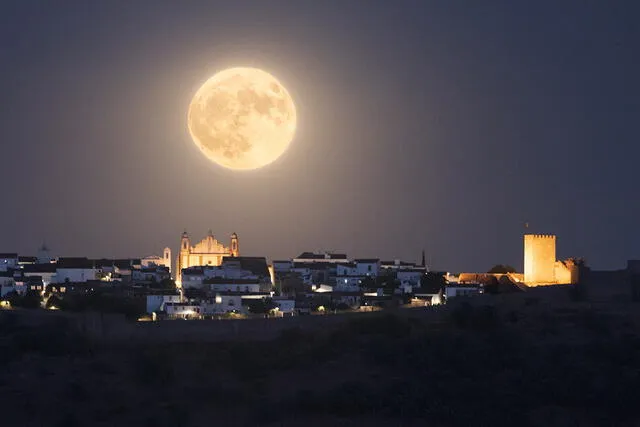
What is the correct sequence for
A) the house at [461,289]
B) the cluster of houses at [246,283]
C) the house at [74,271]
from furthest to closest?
1. the house at [74,271]
2. the house at [461,289]
3. the cluster of houses at [246,283]

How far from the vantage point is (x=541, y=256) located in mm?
52250

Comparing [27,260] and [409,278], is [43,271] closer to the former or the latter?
[27,260]

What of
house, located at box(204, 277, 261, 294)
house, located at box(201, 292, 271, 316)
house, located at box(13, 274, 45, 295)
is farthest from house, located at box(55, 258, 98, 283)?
house, located at box(201, 292, 271, 316)

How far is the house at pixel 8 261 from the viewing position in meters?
61.5

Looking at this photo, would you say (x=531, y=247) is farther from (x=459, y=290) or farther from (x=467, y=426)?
(x=467, y=426)

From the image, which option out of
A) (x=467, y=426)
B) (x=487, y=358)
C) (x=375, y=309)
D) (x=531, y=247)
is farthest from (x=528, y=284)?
(x=467, y=426)

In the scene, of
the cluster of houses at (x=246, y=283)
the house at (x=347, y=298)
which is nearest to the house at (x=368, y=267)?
the cluster of houses at (x=246, y=283)

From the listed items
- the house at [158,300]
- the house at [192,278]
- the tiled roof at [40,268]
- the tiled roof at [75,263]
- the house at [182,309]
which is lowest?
the house at [182,309]

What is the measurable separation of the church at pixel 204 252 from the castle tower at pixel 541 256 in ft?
75.1

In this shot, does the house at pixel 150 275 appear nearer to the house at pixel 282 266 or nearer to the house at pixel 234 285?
the house at pixel 234 285

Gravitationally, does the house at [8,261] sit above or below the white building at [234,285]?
above

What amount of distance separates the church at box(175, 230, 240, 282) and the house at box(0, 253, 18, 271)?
985 cm

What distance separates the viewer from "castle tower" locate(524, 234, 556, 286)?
52125 mm

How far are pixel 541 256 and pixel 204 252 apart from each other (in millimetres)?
24966
